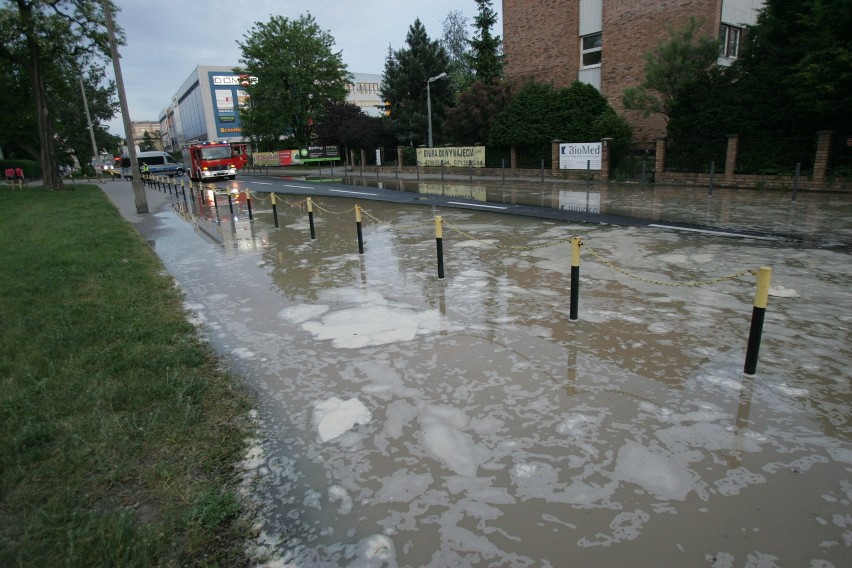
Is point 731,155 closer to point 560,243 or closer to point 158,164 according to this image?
point 560,243

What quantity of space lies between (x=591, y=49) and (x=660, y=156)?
11.0m

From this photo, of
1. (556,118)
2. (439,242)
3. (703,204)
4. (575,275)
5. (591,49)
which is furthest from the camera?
(591,49)

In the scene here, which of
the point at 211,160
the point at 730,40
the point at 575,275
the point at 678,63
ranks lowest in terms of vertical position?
the point at 575,275

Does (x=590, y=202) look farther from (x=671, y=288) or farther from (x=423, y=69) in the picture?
(x=423, y=69)

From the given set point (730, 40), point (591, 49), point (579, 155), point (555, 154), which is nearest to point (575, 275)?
point (579, 155)

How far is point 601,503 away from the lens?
341cm

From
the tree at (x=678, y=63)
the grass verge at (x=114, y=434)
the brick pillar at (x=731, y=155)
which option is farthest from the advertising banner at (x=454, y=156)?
the grass verge at (x=114, y=434)

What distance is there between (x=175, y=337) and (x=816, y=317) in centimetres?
799

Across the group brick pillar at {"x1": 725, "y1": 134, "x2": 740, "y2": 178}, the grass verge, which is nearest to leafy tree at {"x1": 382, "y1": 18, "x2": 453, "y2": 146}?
brick pillar at {"x1": 725, "y1": 134, "x2": 740, "y2": 178}

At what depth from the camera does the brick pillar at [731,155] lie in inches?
845

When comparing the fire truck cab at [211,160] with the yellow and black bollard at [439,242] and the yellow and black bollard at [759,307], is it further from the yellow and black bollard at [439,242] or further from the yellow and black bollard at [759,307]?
the yellow and black bollard at [759,307]

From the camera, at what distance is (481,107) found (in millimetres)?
34188

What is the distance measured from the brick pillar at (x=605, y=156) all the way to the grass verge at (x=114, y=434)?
23532 mm

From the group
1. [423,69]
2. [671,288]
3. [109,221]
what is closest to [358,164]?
[423,69]
